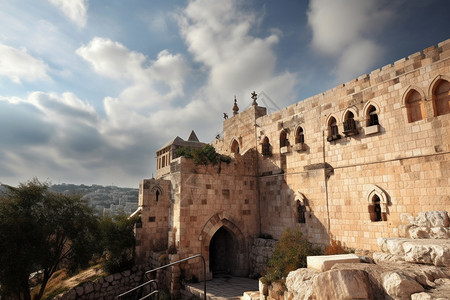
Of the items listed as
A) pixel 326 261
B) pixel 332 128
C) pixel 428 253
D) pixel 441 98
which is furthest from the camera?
pixel 332 128

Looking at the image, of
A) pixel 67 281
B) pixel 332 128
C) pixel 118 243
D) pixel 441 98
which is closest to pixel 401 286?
pixel 441 98

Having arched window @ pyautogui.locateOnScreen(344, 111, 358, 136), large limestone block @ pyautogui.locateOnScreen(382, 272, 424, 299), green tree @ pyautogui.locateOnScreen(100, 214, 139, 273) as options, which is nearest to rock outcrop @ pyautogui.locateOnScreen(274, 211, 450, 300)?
large limestone block @ pyautogui.locateOnScreen(382, 272, 424, 299)

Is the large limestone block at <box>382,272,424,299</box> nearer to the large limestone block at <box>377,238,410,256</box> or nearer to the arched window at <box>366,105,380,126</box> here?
the large limestone block at <box>377,238,410,256</box>

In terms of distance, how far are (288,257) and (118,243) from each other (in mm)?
8786

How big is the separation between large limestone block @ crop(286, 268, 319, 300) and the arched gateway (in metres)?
6.46

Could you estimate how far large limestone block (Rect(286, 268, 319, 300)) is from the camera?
6321 mm

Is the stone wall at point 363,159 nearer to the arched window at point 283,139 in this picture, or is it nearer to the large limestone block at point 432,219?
the arched window at point 283,139

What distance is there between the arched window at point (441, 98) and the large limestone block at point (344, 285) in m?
5.93

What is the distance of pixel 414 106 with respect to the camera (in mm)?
9195

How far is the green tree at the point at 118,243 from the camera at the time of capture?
1389 cm

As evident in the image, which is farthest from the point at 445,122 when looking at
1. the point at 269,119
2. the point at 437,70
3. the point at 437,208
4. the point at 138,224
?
the point at 138,224

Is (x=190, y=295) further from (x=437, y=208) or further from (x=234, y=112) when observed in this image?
(x=234, y=112)

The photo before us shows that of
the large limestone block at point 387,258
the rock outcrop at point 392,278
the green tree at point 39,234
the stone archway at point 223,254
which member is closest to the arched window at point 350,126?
the rock outcrop at point 392,278

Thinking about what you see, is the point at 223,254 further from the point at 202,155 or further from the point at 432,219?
the point at 432,219
